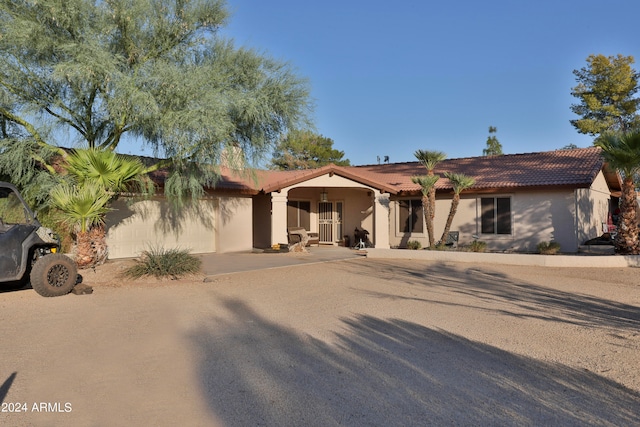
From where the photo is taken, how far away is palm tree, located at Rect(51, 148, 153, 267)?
12.1 metres

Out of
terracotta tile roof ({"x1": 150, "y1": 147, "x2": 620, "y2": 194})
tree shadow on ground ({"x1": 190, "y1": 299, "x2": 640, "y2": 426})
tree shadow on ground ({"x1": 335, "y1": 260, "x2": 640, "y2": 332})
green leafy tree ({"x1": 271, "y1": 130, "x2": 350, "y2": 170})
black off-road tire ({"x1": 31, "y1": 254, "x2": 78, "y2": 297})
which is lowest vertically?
tree shadow on ground ({"x1": 190, "y1": 299, "x2": 640, "y2": 426})

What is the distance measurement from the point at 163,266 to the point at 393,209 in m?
12.7

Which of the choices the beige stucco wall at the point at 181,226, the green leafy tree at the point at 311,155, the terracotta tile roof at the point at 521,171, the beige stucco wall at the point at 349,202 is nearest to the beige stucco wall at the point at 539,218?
the terracotta tile roof at the point at 521,171

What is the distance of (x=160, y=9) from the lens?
13516 mm

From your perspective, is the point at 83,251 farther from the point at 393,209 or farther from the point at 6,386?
the point at 393,209

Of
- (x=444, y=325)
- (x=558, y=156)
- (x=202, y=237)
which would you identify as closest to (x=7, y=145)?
(x=202, y=237)

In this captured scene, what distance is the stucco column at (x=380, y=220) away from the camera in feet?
64.3

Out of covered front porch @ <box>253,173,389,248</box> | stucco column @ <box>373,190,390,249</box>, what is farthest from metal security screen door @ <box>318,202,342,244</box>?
stucco column @ <box>373,190,390,249</box>

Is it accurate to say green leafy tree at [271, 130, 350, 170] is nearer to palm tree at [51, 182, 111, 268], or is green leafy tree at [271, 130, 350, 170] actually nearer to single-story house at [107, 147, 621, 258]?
single-story house at [107, 147, 621, 258]

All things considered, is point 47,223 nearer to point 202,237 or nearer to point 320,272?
point 202,237

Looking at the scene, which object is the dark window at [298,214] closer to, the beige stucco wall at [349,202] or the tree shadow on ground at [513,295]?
the beige stucco wall at [349,202]

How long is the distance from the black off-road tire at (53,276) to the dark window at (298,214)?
1310 centimetres

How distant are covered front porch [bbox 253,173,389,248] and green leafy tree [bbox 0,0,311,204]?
6.31 meters

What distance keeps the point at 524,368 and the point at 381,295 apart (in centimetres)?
479
